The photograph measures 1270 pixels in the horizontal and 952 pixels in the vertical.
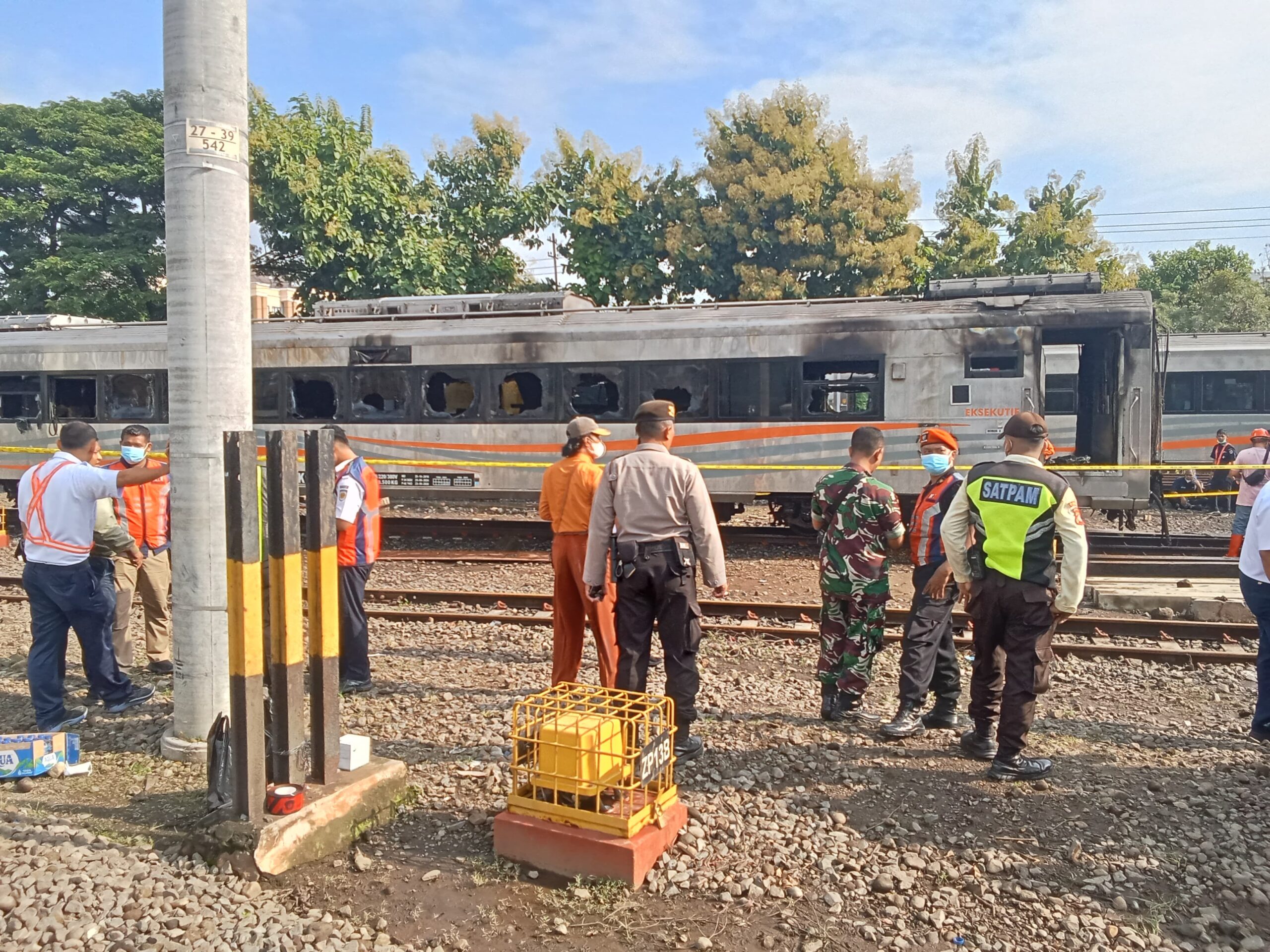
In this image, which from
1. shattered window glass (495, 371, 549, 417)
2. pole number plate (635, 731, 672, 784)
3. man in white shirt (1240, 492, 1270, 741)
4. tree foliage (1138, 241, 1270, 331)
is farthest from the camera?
tree foliage (1138, 241, 1270, 331)

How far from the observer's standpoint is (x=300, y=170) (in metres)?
20.7

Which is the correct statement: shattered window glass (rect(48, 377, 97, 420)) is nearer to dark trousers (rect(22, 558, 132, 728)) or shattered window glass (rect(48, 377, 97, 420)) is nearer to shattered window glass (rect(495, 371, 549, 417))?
shattered window glass (rect(495, 371, 549, 417))

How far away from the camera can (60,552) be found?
543 centimetres

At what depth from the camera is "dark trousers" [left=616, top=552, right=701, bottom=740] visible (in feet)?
16.2

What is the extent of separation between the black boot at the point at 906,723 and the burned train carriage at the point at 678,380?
6936 mm

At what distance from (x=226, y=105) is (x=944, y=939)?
202 inches

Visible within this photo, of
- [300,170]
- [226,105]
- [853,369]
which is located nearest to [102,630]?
[226,105]

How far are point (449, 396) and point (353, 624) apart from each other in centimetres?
780

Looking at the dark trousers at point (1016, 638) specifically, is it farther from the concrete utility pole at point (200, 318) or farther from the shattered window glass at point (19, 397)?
the shattered window glass at point (19, 397)

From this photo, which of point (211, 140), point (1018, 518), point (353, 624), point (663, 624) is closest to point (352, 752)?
point (663, 624)

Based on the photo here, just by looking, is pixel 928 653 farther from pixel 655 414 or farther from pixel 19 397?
pixel 19 397

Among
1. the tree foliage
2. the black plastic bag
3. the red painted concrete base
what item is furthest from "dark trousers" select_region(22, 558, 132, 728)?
the tree foliage

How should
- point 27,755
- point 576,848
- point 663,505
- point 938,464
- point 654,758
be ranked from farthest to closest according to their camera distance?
point 938,464 → point 663,505 → point 27,755 → point 654,758 → point 576,848

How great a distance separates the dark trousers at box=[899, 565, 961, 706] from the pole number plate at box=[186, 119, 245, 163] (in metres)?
4.56
